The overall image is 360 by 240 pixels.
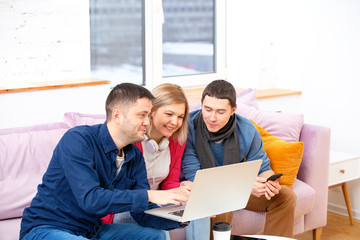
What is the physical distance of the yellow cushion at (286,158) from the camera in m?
2.70

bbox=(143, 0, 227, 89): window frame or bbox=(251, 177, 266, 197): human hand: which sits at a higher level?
bbox=(143, 0, 227, 89): window frame

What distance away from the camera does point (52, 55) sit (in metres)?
2.96

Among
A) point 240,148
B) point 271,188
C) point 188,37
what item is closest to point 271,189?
point 271,188

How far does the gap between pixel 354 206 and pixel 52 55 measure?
7.25ft

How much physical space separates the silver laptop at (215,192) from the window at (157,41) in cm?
180

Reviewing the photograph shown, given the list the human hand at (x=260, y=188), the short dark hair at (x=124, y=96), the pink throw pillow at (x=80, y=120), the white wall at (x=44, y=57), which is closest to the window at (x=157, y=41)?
the white wall at (x=44, y=57)

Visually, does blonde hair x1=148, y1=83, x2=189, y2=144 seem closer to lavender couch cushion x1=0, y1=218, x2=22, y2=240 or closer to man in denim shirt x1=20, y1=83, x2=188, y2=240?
man in denim shirt x1=20, y1=83, x2=188, y2=240

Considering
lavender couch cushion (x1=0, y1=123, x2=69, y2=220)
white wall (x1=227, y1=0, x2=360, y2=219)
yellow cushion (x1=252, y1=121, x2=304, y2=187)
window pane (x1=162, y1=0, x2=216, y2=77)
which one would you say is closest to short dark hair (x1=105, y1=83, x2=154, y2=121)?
lavender couch cushion (x1=0, y1=123, x2=69, y2=220)

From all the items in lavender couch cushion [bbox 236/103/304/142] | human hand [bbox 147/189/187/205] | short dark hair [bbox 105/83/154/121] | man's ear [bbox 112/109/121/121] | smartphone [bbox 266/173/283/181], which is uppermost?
short dark hair [bbox 105/83/154/121]

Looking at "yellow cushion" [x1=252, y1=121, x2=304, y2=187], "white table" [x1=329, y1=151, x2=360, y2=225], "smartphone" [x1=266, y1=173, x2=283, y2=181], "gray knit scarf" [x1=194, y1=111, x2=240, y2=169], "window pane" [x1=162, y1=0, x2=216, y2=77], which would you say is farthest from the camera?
"window pane" [x1=162, y1=0, x2=216, y2=77]

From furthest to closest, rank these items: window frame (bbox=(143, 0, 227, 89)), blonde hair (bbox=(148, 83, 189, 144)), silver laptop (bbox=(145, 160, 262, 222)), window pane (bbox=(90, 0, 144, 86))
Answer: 1. window frame (bbox=(143, 0, 227, 89))
2. window pane (bbox=(90, 0, 144, 86))
3. blonde hair (bbox=(148, 83, 189, 144))
4. silver laptop (bbox=(145, 160, 262, 222))

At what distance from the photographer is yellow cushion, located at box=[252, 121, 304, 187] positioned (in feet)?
8.84

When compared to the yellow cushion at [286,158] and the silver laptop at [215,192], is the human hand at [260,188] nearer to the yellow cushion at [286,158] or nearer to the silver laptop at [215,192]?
the yellow cushion at [286,158]

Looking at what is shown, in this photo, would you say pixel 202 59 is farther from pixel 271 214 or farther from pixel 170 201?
pixel 170 201
